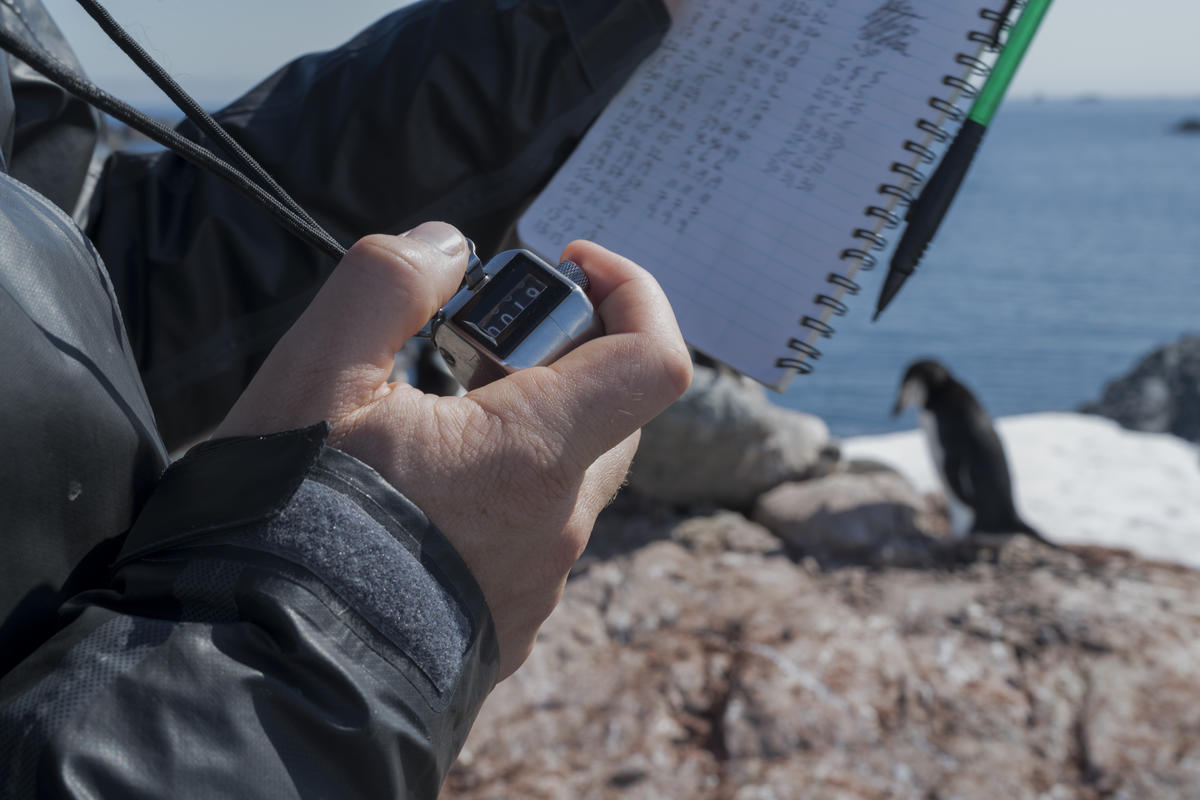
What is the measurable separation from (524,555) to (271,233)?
730mm

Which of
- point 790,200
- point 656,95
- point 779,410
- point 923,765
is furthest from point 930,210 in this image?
point 779,410

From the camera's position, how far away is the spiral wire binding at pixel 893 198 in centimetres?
103

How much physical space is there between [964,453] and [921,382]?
67cm

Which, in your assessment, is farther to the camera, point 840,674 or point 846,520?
point 846,520

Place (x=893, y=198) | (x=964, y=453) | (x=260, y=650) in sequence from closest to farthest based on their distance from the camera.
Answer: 1. (x=260, y=650)
2. (x=893, y=198)
3. (x=964, y=453)

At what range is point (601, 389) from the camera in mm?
675

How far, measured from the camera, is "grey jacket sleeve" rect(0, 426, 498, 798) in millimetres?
536

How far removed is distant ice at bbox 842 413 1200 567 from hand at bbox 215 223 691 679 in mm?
3523

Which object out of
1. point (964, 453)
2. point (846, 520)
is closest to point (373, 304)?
point (846, 520)

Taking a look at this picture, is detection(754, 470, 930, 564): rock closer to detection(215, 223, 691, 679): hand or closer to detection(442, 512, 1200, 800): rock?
detection(442, 512, 1200, 800): rock

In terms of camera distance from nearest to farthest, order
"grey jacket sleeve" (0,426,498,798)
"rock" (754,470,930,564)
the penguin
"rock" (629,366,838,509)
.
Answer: "grey jacket sleeve" (0,426,498,798) < "rock" (754,470,930,564) < "rock" (629,366,838,509) < the penguin

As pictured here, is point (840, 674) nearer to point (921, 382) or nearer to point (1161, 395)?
point (921, 382)

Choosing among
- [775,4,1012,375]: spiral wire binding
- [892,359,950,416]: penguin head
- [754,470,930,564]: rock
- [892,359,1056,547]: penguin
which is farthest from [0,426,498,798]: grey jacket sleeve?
[892,359,950,416]: penguin head

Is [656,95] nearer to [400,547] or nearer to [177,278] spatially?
[177,278]
